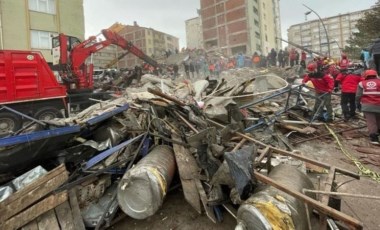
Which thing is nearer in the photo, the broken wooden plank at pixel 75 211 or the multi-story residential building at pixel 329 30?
the broken wooden plank at pixel 75 211

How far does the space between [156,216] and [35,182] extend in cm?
161

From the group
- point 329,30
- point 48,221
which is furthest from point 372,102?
point 329,30

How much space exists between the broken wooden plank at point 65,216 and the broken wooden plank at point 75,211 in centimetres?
4

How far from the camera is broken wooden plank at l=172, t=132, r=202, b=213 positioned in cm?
370

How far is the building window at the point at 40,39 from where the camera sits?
2084 cm

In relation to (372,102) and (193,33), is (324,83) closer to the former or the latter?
(372,102)

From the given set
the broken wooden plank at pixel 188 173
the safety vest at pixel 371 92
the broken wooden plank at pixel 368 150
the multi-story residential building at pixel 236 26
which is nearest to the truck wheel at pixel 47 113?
the broken wooden plank at pixel 188 173

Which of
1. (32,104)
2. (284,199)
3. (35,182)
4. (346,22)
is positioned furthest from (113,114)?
(346,22)

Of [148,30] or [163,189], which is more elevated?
[148,30]

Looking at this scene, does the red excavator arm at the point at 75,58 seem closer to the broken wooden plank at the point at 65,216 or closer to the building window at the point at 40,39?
the broken wooden plank at the point at 65,216

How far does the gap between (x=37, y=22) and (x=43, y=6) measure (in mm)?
1565

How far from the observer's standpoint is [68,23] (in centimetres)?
2338

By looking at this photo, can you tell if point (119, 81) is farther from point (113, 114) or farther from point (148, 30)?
point (148, 30)

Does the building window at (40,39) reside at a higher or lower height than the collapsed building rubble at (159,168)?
higher
